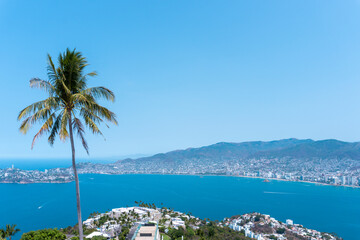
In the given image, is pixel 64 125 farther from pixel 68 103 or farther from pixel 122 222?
pixel 122 222

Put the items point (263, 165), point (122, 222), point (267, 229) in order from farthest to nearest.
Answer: point (263, 165), point (267, 229), point (122, 222)

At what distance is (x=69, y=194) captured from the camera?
6188 centimetres

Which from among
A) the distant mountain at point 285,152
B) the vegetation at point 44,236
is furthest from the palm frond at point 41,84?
the distant mountain at point 285,152

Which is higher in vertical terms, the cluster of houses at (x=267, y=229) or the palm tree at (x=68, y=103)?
the palm tree at (x=68, y=103)

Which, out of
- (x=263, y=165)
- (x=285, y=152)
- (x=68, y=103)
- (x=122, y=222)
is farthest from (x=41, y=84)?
(x=285, y=152)

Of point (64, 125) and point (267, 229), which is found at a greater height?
point (64, 125)

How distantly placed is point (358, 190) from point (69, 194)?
276 feet

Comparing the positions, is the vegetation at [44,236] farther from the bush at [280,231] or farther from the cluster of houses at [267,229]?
the bush at [280,231]

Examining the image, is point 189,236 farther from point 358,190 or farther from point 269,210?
point 358,190

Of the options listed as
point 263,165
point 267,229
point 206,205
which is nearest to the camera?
point 267,229

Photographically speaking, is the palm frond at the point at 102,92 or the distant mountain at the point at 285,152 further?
the distant mountain at the point at 285,152

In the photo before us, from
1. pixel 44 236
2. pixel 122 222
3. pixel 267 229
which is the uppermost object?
pixel 44 236

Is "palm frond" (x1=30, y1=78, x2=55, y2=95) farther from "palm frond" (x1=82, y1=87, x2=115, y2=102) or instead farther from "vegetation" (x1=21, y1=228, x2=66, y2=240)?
"vegetation" (x1=21, y1=228, x2=66, y2=240)

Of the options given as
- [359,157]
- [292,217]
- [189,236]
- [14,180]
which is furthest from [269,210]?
[359,157]
